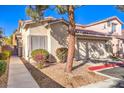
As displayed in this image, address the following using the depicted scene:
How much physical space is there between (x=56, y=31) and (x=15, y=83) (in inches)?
382

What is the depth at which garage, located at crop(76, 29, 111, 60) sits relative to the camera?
65.0 ft

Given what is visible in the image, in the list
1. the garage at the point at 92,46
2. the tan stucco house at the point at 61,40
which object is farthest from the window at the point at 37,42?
the garage at the point at 92,46

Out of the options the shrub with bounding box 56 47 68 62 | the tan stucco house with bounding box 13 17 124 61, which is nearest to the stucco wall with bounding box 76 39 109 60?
the tan stucco house with bounding box 13 17 124 61

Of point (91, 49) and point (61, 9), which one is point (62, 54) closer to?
point (91, 49)

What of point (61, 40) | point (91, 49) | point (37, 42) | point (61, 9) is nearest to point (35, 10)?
point (61, 9)

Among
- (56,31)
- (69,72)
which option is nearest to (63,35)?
(56,31)

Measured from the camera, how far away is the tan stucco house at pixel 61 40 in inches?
669

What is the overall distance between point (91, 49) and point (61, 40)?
4729mm

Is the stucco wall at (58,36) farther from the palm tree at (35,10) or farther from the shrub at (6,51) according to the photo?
the shrub at (6,51)

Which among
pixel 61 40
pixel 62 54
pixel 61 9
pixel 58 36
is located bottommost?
pixel 62 54

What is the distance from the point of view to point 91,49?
21.0 metres
